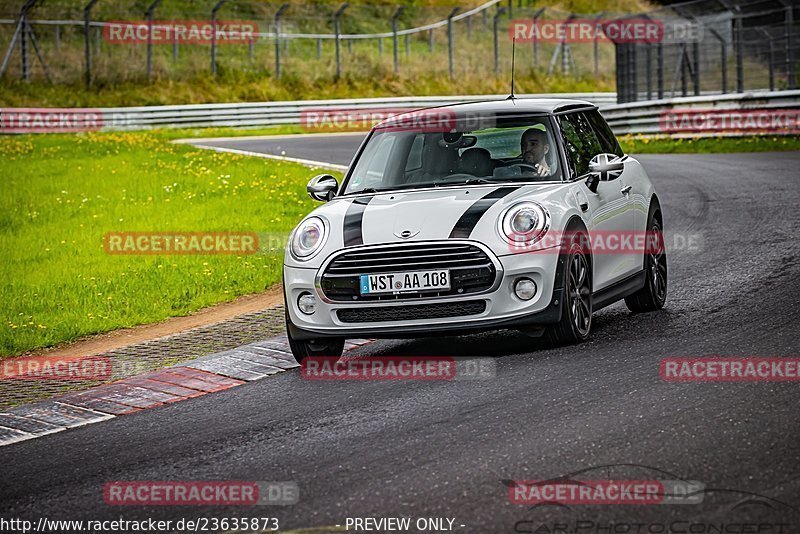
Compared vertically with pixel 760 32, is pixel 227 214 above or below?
below

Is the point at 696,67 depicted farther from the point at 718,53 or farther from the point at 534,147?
the point at 534,147

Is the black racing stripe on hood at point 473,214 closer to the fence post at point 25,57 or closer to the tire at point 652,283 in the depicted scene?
the tire at point 652,283

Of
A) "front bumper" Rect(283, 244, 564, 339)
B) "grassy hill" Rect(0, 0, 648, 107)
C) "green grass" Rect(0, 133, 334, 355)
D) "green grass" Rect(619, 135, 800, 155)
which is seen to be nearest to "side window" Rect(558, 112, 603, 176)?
"front bumper" Rect(283, 244, 564, 339)

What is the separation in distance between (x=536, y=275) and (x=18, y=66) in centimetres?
3538

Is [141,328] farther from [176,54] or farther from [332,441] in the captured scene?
[176,54]

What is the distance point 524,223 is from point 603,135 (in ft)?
7.51

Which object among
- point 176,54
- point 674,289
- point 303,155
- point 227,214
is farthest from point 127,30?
point 674,289

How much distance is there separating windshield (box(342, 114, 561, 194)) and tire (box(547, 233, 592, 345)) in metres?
0.65

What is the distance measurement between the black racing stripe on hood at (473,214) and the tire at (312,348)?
1.15m

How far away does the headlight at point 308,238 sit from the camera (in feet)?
28.6

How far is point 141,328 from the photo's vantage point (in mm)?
11359

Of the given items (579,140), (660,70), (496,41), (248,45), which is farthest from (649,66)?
(248,45)

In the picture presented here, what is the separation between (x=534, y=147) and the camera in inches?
373

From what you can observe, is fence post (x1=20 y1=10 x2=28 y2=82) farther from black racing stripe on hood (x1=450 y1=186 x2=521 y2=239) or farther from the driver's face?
black racing stripe on hood (x1=450 y1=186 x2=521 y2=239)
